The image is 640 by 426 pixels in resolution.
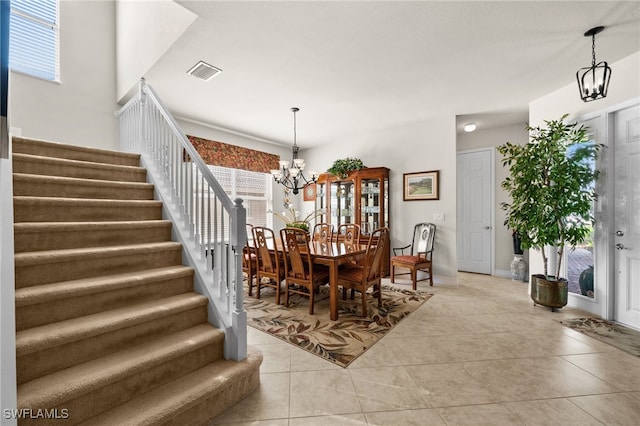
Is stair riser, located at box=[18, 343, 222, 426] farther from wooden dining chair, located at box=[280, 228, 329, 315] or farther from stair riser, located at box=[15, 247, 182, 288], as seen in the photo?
wooden dining chair, located at box=[280, 228, 329, 315]

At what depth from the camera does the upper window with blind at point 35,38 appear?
10.7ft

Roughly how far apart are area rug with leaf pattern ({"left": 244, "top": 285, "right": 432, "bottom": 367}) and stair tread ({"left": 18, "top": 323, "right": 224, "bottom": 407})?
946 millimetres

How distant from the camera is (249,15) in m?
2.12

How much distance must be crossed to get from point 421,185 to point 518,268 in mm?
2108

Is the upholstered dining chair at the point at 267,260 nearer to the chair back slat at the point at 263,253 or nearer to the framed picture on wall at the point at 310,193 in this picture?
the chair back slat at the point at 263,253

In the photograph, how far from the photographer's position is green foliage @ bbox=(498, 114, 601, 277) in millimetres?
2951

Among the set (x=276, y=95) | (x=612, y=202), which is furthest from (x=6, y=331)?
(x=612, y=202)

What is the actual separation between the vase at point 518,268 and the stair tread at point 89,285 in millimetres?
4964

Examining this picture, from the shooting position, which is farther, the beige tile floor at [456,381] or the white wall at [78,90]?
the white wall at [78,90]

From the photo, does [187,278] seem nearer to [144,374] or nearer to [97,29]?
[144,374]

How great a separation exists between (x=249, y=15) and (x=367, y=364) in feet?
9.46

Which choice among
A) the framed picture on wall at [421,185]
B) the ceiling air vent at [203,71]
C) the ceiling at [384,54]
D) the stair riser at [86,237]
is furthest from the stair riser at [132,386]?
the framed picture on wall at [421,185]

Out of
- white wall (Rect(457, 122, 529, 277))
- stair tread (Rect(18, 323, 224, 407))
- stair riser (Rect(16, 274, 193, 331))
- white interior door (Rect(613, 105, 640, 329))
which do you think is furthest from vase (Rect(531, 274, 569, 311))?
stair riser (Rect(16, 274, 193, 331))

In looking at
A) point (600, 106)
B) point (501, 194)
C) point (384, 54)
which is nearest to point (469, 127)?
point (501, 194)
